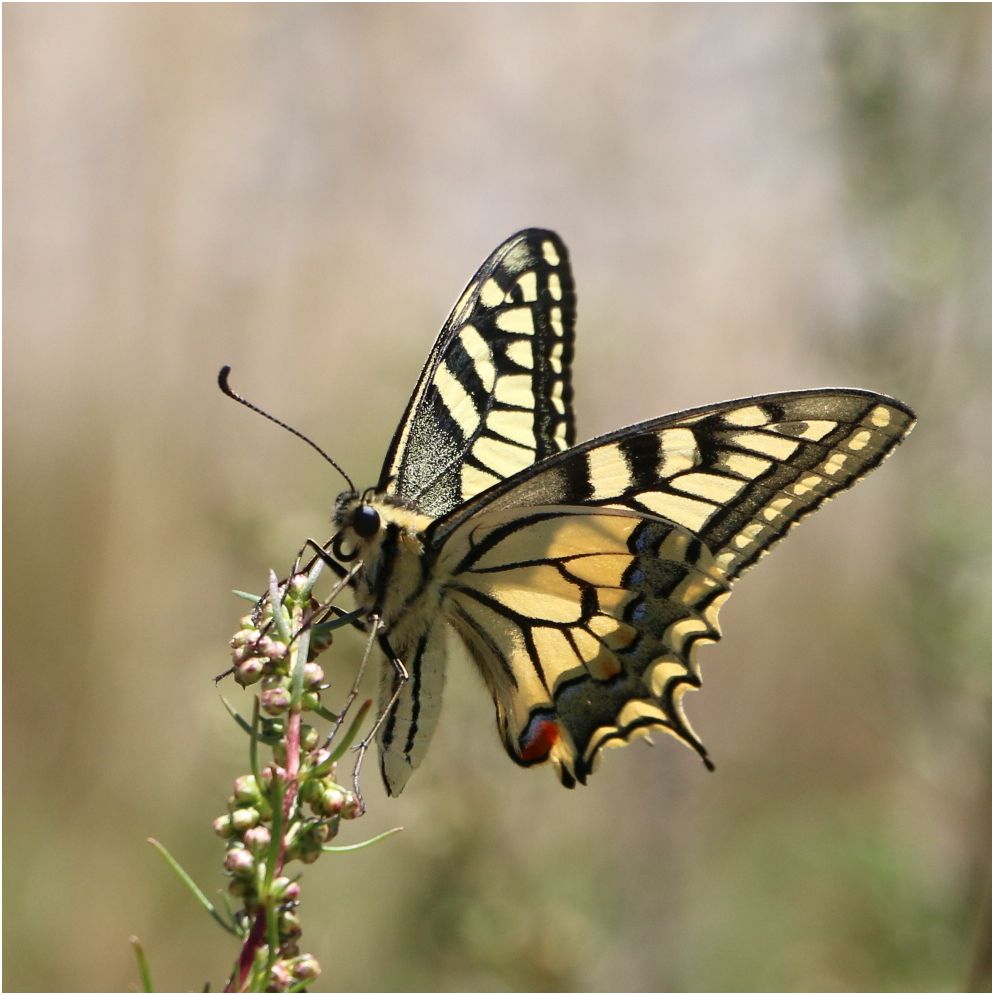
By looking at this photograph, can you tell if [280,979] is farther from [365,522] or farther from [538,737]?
[538,737]

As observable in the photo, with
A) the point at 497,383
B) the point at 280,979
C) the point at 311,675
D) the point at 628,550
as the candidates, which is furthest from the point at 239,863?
the point at 497,383

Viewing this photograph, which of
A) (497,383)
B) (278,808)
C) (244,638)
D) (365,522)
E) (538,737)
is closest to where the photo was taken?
(278,808)

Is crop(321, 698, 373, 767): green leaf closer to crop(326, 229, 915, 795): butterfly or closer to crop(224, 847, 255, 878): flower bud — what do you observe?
crop(224, 847, 255, 878): flower bud

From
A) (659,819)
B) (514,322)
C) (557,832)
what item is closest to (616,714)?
(514,322)

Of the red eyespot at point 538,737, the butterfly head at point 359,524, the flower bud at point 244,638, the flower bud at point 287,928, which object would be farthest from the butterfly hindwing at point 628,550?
the flower bud at point 287,928

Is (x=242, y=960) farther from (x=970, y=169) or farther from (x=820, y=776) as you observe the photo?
(x=820, y=776)

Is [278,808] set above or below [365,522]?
below
